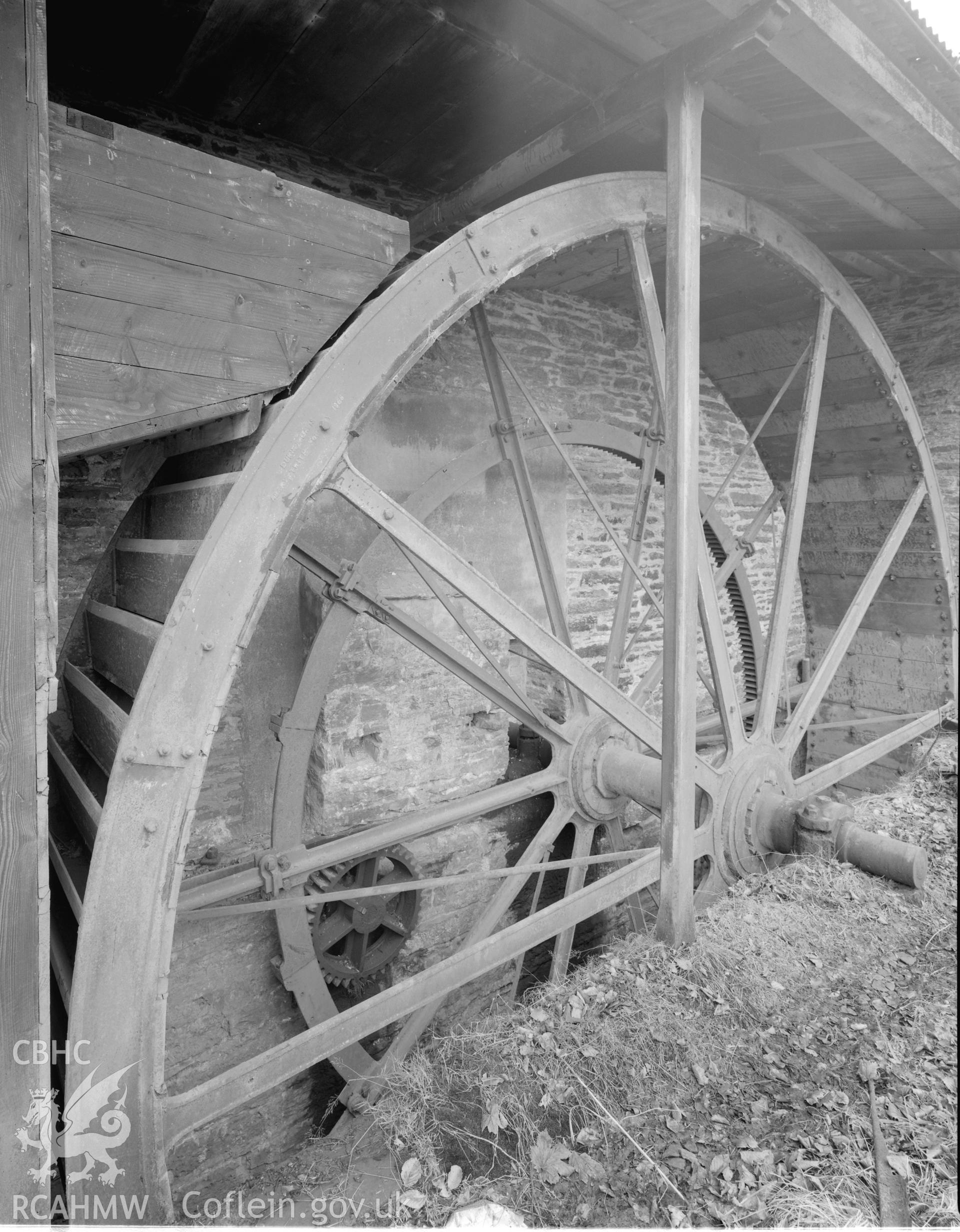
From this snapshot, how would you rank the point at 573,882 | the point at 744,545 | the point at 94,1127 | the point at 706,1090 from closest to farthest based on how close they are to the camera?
the point at 94,1127 → the point at 706,1090 → the point at 573,882 → the point at 744,545

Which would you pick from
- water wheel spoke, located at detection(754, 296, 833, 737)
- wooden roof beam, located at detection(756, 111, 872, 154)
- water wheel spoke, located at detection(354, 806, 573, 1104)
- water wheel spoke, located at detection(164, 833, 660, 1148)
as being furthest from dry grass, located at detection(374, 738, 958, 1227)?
wooden roof beam, located at detection(756, 111, 872, 154)

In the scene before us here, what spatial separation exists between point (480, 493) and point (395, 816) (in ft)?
6.48

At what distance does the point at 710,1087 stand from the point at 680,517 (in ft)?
6.13

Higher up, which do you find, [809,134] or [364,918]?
[809,134]

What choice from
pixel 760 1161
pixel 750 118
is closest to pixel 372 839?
pixel 760 1161

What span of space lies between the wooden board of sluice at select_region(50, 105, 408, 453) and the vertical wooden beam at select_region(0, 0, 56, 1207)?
0.19 metres

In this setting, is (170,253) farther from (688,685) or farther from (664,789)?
(664,789)

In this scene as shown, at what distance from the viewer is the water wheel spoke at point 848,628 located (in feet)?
15.0

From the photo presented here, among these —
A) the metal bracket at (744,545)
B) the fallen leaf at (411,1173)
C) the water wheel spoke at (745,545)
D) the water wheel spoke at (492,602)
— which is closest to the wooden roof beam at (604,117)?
the water wheel spoke at (492,602)

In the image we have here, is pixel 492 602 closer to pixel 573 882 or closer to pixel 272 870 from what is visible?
pixel 272 870

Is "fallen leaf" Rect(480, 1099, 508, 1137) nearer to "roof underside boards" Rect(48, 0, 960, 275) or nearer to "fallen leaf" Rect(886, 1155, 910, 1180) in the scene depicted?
"fallen leaf" Rect(886, 1155, 910, 1180)

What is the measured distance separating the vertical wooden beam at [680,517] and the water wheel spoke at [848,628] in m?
1.71

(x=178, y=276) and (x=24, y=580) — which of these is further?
(x=178, y=276)

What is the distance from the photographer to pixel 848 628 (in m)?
4.89
